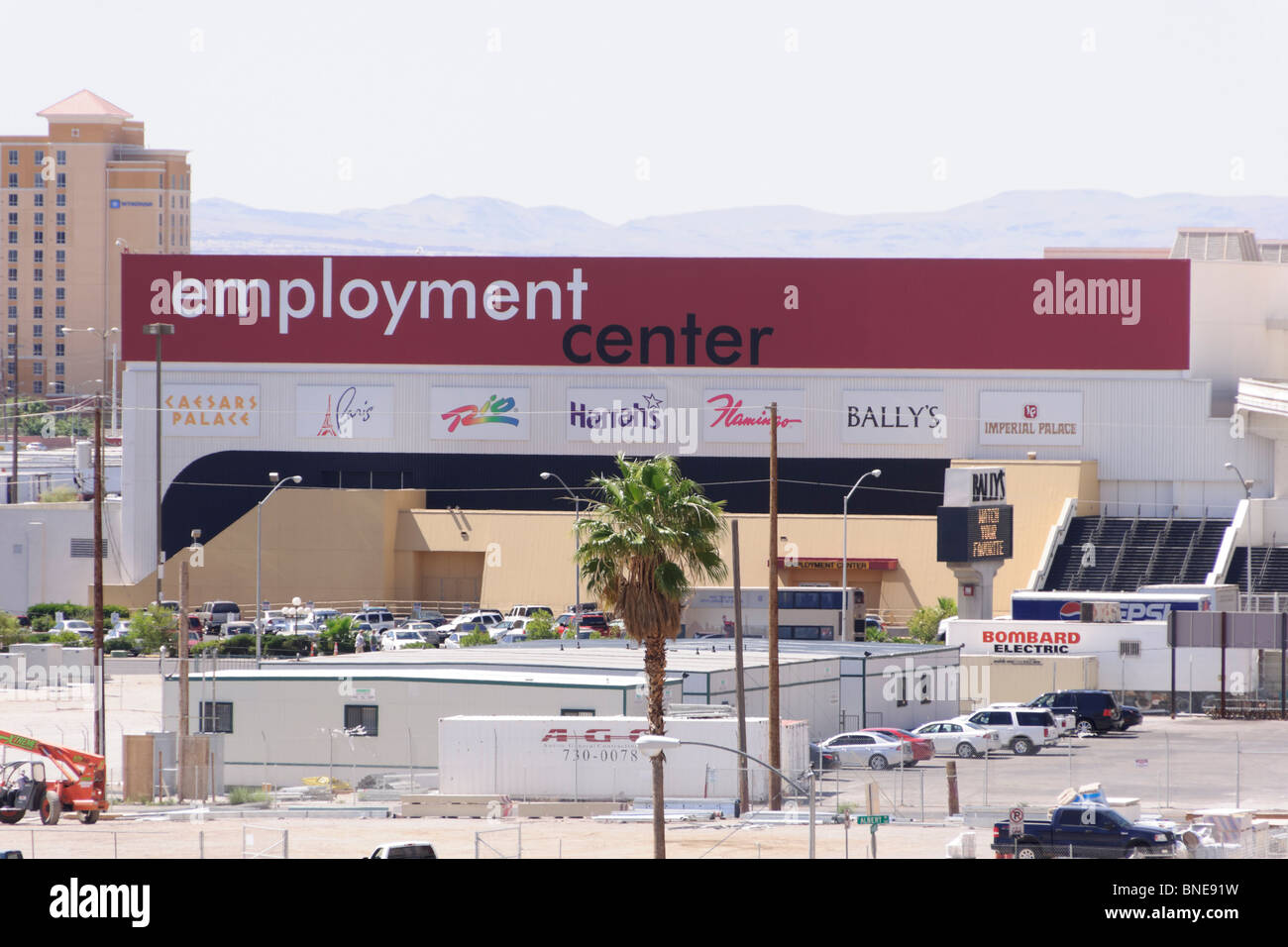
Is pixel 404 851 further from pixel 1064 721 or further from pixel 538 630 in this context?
pixel 538 630

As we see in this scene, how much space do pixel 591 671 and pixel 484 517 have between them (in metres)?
41.6

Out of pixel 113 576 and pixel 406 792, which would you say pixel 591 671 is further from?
pixel 113 576

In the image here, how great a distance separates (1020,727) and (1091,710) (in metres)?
5.27

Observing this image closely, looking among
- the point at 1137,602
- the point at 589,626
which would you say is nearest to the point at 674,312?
the point at 589,626

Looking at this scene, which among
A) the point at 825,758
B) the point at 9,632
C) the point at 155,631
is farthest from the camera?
the point at 9,632

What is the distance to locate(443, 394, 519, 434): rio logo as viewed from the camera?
100m

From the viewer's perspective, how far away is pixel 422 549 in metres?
96.8

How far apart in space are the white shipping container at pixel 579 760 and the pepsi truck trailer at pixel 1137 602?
26010 mm

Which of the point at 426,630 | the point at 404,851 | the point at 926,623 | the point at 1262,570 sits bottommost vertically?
the point at 426,630

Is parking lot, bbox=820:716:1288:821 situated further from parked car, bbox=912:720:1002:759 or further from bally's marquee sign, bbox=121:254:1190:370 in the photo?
bally's marquee sign, bbox=121:254:1190:370

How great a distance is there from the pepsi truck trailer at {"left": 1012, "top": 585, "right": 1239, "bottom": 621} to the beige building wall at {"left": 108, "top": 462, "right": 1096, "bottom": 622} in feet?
58.9

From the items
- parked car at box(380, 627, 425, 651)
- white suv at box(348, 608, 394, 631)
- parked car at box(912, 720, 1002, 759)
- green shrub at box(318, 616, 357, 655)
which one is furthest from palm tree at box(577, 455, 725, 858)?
white suv at box(348, 608, 394, 631)

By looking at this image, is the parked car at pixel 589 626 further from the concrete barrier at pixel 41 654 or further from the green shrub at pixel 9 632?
the green shrub at pixel 9 632
